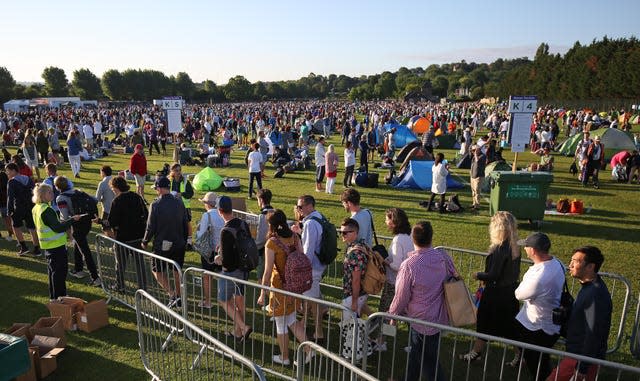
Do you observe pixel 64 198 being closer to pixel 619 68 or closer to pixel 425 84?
pixel 619 68

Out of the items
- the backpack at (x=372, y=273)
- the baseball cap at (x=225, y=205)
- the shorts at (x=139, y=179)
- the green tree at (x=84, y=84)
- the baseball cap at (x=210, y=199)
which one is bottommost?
the shorts at (x=139, y=179)

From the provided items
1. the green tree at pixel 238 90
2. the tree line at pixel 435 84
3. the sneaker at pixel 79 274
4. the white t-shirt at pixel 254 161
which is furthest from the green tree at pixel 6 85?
the sneaker at pixel 79 274

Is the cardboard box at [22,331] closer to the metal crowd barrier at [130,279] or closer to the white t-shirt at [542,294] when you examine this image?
the metal crowd barrier at [130,279]

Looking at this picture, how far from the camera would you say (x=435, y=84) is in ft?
462

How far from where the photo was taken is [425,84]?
422 feet

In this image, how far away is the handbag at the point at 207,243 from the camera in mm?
6242

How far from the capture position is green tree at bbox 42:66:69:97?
10219cm

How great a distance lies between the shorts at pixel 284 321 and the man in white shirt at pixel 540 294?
7.86ft

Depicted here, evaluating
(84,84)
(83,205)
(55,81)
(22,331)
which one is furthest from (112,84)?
(22,331)

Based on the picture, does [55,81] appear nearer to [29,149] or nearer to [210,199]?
[29,149]

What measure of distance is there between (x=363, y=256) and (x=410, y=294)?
75cm

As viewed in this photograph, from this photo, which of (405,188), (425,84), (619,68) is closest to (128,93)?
(425,84)

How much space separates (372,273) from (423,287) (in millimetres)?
762

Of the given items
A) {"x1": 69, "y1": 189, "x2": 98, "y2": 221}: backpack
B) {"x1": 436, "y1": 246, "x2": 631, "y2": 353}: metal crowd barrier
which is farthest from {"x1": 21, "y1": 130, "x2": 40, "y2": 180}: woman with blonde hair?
{"x1": 436, "y1": 246, "x2": 631, "y2": 353}: metal crowd barrier
